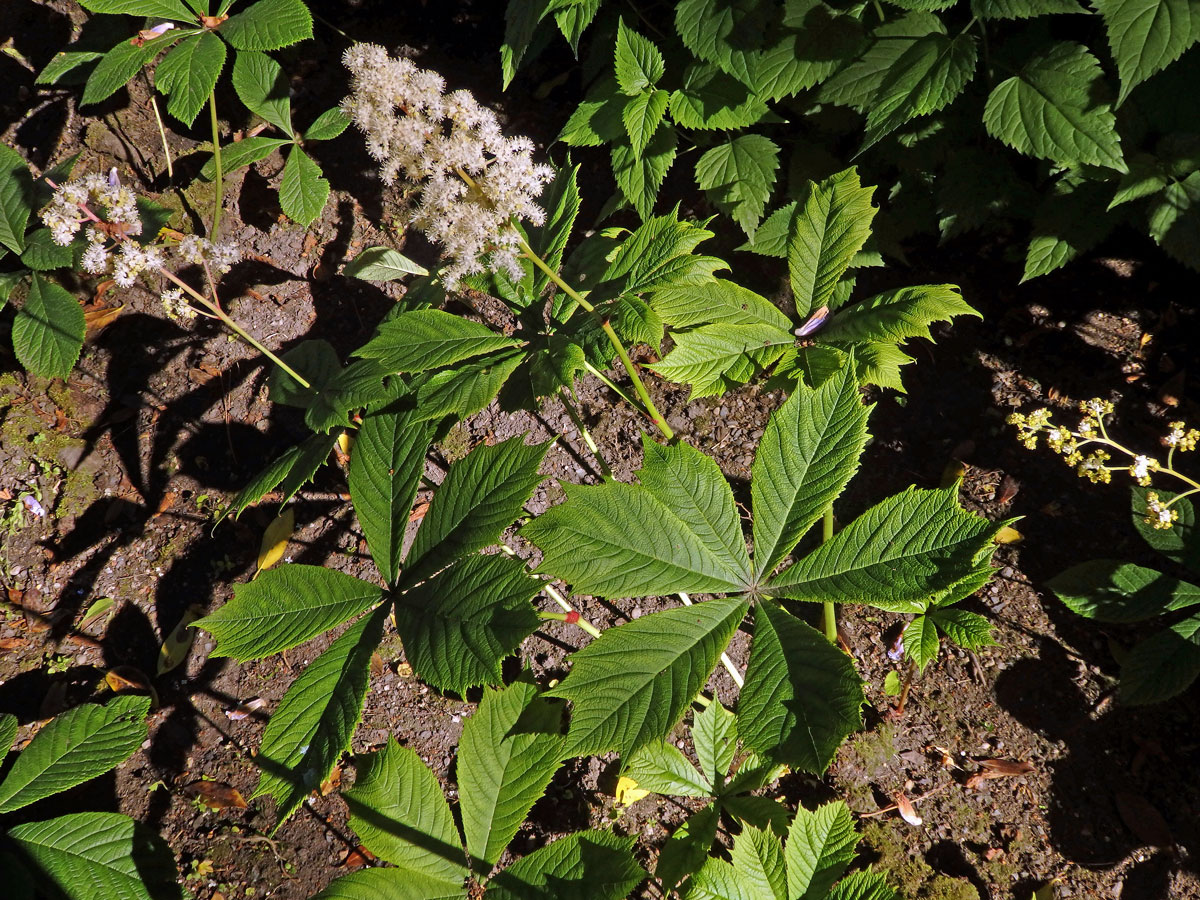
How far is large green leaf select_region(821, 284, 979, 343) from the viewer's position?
5.38 feet

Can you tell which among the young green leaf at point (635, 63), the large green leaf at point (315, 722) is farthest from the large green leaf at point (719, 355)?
the large green leaf at point (315, 722)

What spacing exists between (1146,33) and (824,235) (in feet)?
2.44

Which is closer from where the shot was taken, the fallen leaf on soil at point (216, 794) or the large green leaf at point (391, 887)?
the large green leaf at point (391, 887)

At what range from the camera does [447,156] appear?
150cm

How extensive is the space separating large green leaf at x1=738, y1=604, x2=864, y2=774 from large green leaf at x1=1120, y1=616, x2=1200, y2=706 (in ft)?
3.43

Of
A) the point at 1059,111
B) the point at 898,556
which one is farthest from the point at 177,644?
the point at 1059,111

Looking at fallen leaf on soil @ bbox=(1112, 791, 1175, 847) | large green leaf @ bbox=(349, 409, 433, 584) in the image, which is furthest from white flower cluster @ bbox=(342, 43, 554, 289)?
fallen leaf on soil @ bbox=(1112, 791, 1175, 847)

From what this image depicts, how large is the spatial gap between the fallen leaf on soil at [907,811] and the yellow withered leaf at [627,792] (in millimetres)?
653

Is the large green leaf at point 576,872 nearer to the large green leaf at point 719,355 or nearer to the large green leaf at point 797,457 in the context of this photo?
the large green leaf at point 797,457

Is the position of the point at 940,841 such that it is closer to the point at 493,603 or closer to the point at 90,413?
the point at 493,603

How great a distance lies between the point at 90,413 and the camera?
2543 mm

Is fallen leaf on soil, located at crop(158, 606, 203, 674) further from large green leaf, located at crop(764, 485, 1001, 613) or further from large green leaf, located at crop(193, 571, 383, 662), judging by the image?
large green leaf, located at crop(764, 485, 1001, 613)

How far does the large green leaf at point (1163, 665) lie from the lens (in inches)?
71.1

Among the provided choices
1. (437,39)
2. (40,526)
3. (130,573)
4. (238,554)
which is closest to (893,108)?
(437,39)
